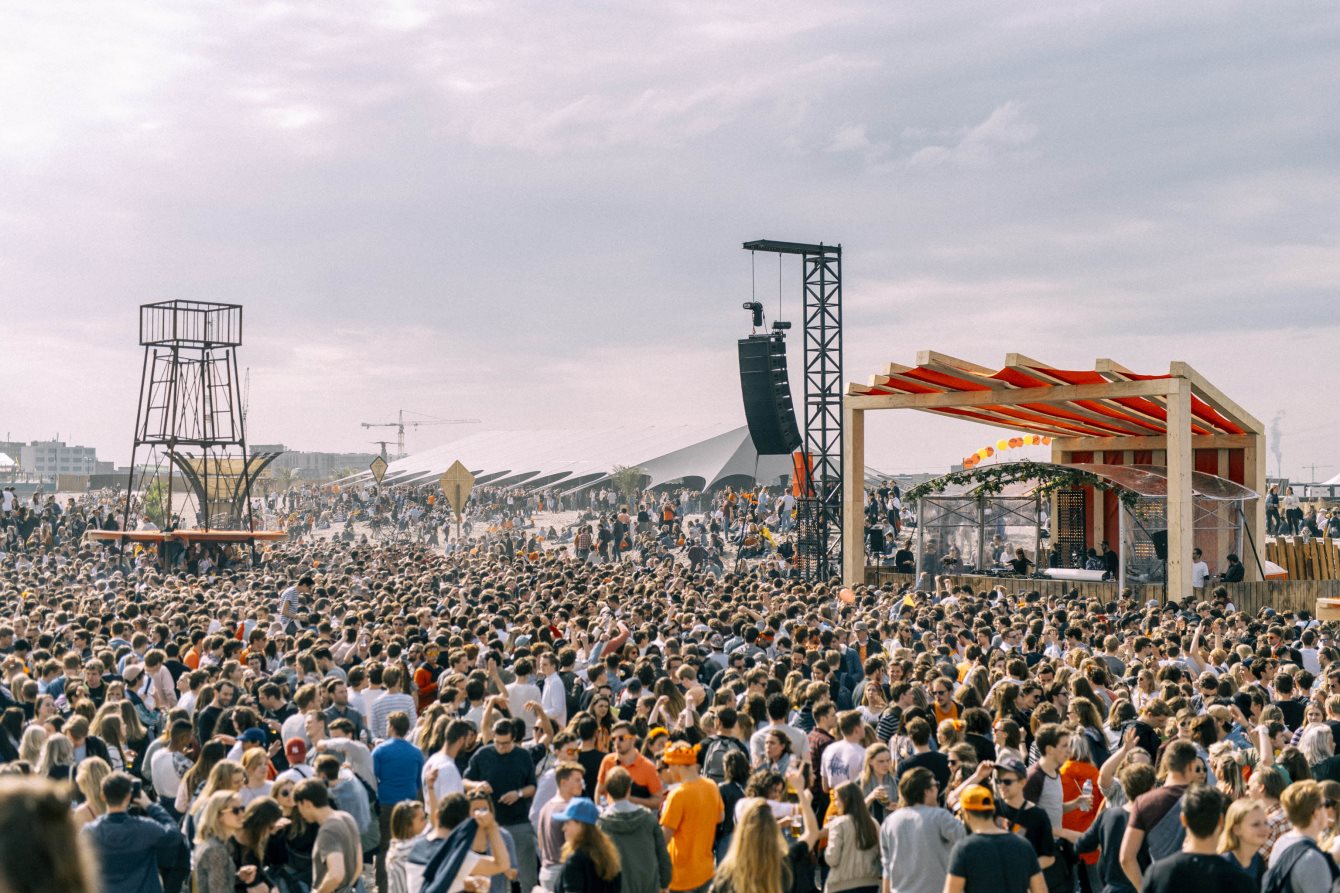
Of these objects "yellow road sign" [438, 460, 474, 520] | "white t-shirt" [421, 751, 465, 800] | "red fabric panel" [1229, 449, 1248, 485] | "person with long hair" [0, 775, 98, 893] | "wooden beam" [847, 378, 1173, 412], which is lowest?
"white t-shirt" [421, 751, 465, 800]

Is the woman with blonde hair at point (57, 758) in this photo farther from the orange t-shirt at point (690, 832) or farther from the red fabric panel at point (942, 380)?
the red fabric panel at point (942, 380)

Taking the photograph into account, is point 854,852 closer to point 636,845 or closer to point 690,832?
point 690,832

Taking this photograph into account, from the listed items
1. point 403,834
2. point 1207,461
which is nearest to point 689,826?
point 403,834

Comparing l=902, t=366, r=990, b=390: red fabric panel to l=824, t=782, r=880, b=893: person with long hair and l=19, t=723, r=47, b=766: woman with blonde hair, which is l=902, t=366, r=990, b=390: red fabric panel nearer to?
l=824, t=782, r=880, b=893: person with long hair

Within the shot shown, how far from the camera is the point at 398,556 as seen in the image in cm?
2559

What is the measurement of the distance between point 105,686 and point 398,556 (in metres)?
16.5

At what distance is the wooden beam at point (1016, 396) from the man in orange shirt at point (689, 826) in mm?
16644

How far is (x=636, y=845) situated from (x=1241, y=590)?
62.1 ft

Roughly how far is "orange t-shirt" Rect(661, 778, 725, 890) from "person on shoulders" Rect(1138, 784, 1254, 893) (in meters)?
2.07

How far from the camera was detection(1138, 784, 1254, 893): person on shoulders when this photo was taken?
191 inches

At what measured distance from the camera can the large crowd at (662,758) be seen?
5480 mm

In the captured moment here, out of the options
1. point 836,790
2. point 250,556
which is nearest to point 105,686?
point 836,790

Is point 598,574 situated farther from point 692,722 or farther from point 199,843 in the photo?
point 199,843

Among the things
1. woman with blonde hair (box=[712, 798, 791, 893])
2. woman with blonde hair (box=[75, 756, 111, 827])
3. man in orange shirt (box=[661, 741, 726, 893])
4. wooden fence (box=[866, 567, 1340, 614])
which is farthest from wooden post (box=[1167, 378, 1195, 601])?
woman with blonde hair (box=[75, 756, 111, 827])
